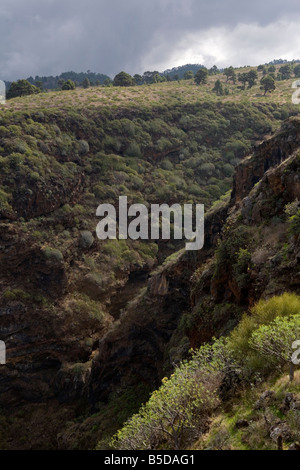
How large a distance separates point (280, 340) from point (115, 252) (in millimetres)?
37102

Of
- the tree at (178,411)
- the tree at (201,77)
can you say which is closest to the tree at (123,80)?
the tree at (201,77)

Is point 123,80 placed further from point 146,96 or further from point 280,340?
point 280,340

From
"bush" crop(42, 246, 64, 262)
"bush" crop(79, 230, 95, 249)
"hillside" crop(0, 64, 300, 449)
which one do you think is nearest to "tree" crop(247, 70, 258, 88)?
"hillside" crop(0, 64, 300, 449)

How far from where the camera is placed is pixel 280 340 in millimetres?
11219

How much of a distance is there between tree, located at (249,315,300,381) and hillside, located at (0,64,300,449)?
13.7ft

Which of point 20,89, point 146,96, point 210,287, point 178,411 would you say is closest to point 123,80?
point 146,96

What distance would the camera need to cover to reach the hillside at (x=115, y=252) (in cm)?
2053

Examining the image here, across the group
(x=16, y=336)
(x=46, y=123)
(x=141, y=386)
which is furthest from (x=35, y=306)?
(x=46, y=123)

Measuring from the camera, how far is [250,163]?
2945 centimetres

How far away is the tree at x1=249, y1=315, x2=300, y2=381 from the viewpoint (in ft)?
35.6

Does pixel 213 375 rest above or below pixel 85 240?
below
